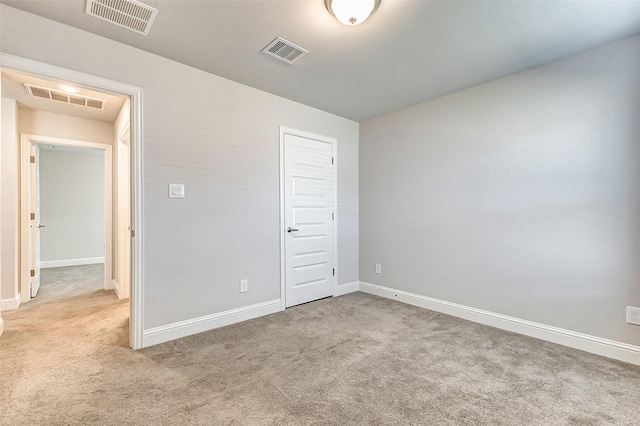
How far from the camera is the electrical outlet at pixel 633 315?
2.17 meters

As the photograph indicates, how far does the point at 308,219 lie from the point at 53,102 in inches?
133

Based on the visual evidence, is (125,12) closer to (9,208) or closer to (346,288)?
(9,208)

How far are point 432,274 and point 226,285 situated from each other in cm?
A: 237

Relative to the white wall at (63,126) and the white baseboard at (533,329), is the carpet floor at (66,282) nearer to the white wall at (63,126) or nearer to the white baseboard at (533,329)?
the white wall at (63,126)

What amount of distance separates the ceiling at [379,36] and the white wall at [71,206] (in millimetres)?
5238

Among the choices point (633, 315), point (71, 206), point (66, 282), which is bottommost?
point (66, 282)

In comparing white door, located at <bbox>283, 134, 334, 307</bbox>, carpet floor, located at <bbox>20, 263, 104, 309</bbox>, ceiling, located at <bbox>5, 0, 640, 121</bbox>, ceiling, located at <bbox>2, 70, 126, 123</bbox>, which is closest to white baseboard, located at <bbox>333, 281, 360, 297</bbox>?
white door, located at <bbox>283, 134, 334, 307</bbox>

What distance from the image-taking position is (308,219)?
370 centimetres

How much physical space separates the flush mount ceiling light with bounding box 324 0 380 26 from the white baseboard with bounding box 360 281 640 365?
2.96 meters

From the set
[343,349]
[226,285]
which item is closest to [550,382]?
[343,349]

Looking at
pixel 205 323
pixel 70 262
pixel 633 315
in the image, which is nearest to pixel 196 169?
pixel 205 323

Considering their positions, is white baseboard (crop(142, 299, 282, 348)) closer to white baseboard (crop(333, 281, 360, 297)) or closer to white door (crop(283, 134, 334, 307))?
white door (crop(283, 134, 334, 307))

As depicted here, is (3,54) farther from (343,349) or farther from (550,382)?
(550,382)

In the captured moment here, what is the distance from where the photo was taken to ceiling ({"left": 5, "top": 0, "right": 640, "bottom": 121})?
74.4 inches
